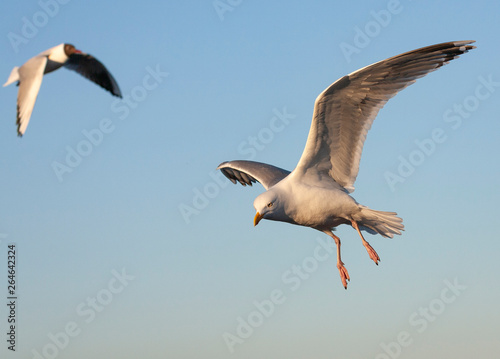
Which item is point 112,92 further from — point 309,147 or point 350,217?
point 350,217

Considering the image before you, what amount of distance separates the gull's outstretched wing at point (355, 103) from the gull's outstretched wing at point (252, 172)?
186cm

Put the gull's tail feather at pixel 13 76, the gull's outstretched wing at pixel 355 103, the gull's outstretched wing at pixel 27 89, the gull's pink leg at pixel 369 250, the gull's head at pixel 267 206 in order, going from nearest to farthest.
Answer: the gull's outstretched wing at pixel 27 89
the gull's tail feather at pixel 13 76
the gull's outstretched wing at pixel 355 103
the gull's head at pixel 267 206
the gull's pink leg at pixel 369 250

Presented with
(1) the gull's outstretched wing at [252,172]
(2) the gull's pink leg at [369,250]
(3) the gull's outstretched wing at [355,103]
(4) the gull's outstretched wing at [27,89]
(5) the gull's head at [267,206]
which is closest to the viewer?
(4) the gull's outstretched wing at [27,89]

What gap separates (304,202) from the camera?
1084cm

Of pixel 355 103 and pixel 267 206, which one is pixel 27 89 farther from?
pixel 355 103

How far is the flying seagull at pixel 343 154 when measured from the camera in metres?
9.99

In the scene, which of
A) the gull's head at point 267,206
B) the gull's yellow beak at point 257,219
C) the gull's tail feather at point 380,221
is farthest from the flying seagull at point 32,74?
the gull's tail feather at point 380,221

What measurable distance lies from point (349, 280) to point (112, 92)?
503 cm

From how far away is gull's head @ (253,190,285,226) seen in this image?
1058 cm

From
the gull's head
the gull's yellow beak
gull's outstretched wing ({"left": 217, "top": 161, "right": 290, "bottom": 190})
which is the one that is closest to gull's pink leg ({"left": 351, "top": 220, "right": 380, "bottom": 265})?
the gull's head

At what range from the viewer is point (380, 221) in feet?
36.9

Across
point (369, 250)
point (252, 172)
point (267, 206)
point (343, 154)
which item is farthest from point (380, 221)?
point (252, 172)

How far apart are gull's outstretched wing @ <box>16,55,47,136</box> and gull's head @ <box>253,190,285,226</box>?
398 cm

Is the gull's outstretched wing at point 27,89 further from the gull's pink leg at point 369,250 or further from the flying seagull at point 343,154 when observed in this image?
the gull's pink leg at point 369,250
